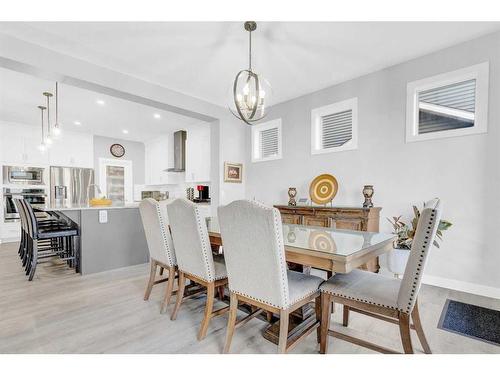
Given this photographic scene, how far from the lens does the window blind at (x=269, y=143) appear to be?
4652 millimetres

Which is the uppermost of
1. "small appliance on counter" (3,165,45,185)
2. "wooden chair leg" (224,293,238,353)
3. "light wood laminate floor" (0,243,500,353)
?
"small appliance on counter" (3,165,45,185)

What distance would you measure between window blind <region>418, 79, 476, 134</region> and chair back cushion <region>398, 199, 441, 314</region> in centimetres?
209

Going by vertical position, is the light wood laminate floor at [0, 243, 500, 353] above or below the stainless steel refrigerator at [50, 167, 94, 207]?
below

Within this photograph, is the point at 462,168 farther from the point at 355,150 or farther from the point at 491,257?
the point at 355,150

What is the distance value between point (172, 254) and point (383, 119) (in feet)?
10.2

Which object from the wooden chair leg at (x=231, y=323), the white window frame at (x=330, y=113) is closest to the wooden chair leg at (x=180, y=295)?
A: the wooden chair leg at (x=231, y=323)

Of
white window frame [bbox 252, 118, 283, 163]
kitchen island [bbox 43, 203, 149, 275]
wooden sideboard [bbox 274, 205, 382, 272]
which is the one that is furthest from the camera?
white window frame [bbox 252, 118, 283, 163]

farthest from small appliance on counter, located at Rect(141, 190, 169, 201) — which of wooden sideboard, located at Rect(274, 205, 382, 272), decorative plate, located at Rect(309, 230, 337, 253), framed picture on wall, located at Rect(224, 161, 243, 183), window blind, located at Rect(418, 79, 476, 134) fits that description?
window blind, located at Rect(418, 79, 476, 134)

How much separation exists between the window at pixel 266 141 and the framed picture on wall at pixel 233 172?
0.35 meters

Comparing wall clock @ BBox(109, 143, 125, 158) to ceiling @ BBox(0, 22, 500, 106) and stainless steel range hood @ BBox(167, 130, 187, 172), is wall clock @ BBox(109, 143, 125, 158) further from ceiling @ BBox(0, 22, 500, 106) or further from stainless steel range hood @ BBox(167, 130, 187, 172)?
ceiling @ BBox(0, 22, 500, 106)

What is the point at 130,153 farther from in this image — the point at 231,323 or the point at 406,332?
the point at 406,332

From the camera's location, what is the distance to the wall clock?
697 centimetres

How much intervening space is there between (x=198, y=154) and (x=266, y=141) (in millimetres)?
1603

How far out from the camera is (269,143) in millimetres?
4773
